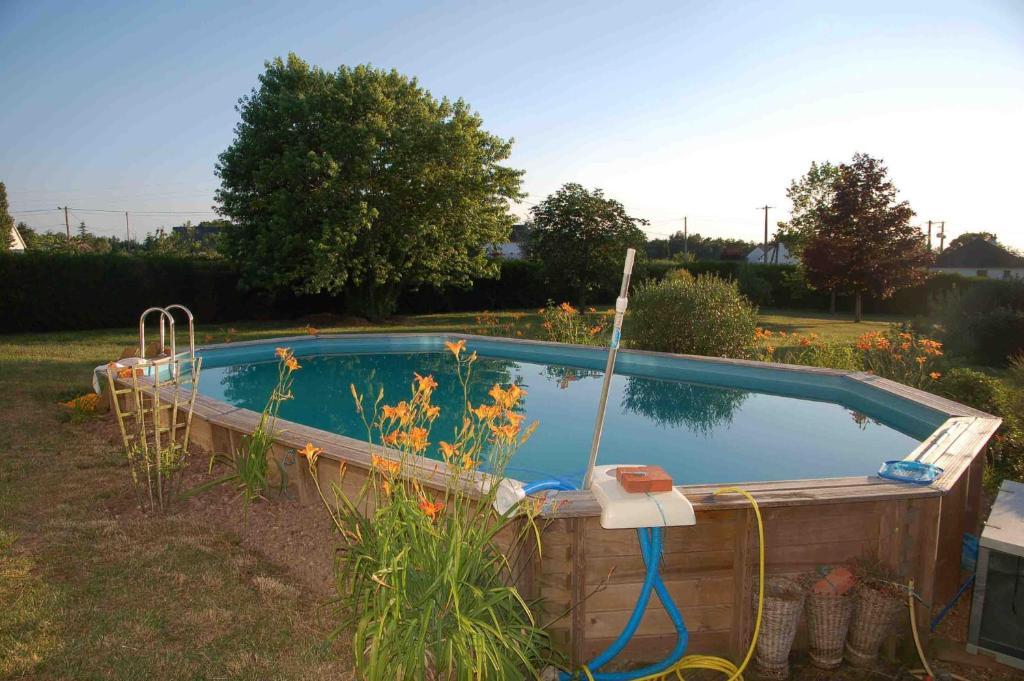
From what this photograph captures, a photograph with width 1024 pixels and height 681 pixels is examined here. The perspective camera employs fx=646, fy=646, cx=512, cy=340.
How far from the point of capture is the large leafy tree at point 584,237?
17.0 meters

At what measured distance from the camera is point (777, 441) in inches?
248

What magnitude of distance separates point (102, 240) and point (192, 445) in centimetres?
4317

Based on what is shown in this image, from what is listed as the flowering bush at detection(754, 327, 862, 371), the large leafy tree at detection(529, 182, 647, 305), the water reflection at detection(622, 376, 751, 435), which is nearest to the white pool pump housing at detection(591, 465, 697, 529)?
the water reflection at detection(622, 376, 751, 435)

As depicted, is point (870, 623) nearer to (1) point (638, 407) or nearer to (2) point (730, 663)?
(2) point (730, 663)

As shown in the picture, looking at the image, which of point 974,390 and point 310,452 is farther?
point 974,390

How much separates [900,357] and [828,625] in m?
6.12

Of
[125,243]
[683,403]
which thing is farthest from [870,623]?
[125,243]

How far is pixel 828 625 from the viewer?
271 cm

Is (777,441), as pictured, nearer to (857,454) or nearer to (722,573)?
(857,454)

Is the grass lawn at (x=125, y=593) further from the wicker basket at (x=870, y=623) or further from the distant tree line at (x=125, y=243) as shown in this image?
the distant tree line at (x=125, y=243)

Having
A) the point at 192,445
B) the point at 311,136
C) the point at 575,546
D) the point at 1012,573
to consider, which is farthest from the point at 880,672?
the point at 311,136

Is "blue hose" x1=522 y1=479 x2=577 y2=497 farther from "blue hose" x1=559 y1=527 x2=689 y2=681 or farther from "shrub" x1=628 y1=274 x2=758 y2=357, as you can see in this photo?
"shrub" x1=628 y1=274 x2=758 y2=357

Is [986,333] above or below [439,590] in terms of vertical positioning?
above

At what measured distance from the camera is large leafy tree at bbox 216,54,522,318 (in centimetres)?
1373
